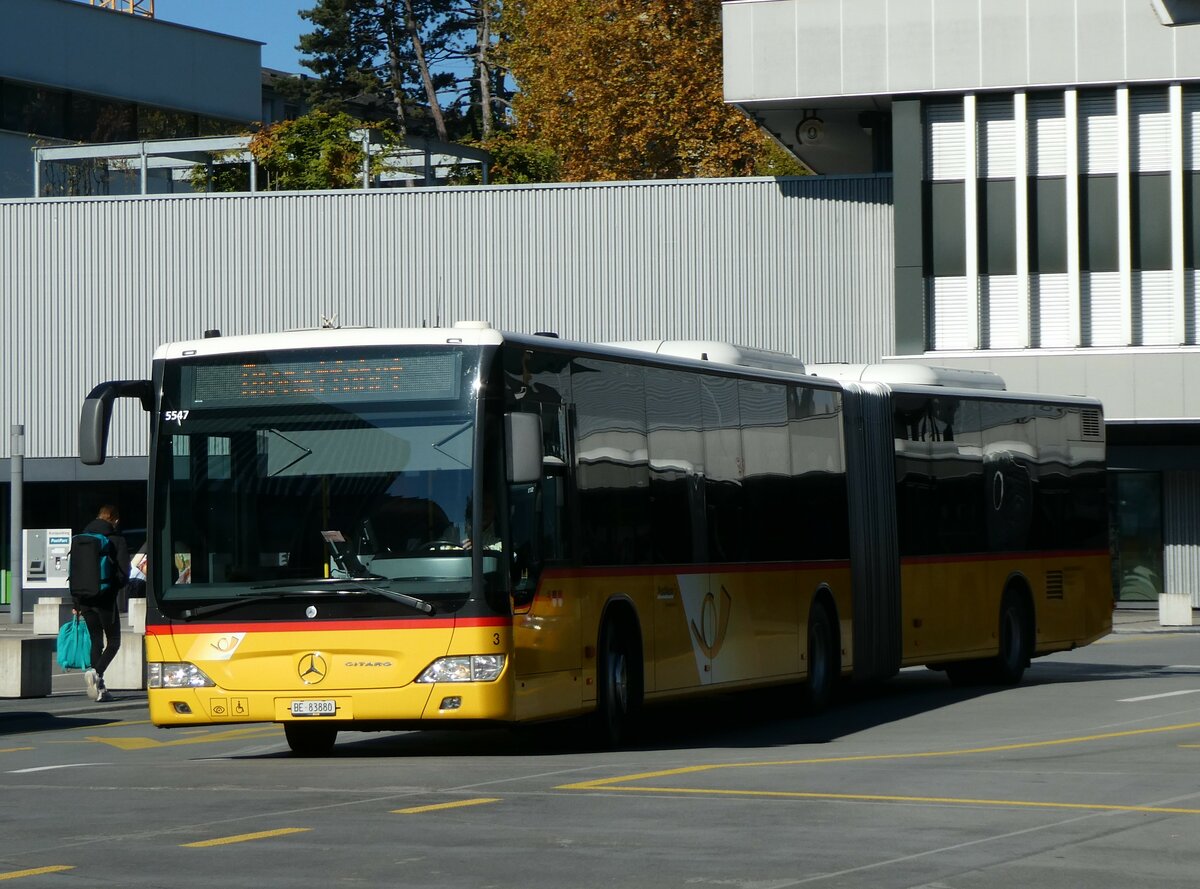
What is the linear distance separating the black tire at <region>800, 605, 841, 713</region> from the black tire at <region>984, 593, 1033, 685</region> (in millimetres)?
3445

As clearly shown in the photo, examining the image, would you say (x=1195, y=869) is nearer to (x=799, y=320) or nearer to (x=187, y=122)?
(x=799, y=320)

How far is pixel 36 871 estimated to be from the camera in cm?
899

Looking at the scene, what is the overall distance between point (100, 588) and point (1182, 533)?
27.3 meters

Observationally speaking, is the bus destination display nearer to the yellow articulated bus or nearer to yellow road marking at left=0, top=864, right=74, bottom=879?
the yellow articulated bus

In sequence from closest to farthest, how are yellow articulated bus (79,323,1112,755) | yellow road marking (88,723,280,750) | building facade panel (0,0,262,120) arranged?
yellow articulated bus (79,323,1112,755) → yellow road marking (88,723,280,750) → building facade panel (0,0,262,120)

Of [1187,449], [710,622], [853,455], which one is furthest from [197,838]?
[1187,449]

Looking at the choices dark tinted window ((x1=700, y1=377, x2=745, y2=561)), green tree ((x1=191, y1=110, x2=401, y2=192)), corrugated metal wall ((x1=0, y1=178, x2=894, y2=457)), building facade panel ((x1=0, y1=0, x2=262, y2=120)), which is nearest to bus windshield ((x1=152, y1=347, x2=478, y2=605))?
dark tinted window ((x1=700, y1=377, x2=745, y2=561))

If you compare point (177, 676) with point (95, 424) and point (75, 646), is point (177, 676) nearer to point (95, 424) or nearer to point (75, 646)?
point (95, 424)

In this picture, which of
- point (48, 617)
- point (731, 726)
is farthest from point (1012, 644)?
point (48, 617)

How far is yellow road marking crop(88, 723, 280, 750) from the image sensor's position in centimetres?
1703

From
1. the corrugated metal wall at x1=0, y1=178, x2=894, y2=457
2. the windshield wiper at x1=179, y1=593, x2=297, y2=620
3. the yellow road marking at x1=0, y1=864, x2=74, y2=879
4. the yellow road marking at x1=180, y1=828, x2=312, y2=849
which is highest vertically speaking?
the corrugated metal wall at x1=0, y1=178, x2=894, y2=457

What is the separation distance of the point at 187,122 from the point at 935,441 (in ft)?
154

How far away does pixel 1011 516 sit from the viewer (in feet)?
74.1

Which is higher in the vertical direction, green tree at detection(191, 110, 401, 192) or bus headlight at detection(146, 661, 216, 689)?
green tree at detection(191, 110, 401, 192)
